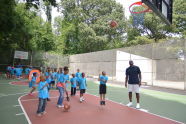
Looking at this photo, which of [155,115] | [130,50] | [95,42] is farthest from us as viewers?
[95,42]

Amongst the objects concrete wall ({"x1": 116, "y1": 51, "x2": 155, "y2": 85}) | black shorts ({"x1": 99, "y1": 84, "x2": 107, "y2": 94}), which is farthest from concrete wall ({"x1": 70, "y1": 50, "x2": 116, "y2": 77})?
black shorts ({"x1": 99, "y1": 84, "x2": 107, "y2": 94})

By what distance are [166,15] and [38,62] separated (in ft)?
81.8

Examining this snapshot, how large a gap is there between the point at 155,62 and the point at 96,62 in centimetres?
993

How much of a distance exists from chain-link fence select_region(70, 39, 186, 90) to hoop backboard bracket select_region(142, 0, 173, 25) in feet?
29.4

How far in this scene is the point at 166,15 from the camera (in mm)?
6324

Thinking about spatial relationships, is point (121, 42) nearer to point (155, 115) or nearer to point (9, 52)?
point (9, 52)

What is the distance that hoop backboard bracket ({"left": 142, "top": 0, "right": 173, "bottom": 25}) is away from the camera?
5.05 m

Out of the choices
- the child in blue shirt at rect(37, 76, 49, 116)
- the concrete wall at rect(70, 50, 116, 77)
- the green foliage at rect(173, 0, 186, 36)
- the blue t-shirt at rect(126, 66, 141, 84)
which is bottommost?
the child in blue shirt at rect(37, 76, 49, 116)

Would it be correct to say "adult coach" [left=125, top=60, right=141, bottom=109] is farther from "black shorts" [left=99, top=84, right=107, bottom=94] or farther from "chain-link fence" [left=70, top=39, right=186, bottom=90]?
"chain-link fence" [left=70, top=39, right=186, bottom=90]

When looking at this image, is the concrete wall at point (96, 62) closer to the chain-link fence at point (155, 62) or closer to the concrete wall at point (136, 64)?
the chain-link fence at point (155, 62)

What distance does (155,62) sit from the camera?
17.0m

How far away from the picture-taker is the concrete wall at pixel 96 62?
22531 millimetres

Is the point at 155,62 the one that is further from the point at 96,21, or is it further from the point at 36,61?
the point at 96,21

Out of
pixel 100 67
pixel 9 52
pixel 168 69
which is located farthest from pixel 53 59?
pixel 168 69
